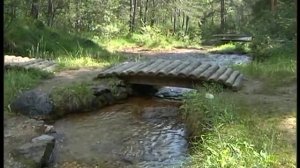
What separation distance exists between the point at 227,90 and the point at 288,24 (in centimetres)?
351

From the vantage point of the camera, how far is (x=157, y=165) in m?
4.11

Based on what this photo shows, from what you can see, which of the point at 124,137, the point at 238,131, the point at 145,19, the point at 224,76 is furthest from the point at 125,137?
the point at 145,19

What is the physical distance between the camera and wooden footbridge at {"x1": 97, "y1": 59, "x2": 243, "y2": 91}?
6.77 meters

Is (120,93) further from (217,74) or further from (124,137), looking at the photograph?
(124,137)

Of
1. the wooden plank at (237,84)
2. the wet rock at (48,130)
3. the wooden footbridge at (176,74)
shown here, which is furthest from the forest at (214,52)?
the wet rock at (48,130)

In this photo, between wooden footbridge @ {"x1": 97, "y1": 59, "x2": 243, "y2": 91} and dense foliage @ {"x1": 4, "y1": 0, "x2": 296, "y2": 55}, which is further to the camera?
dense foliage @ {"x1": 4, "y1": 0, "x2": 296, "y2": 55}

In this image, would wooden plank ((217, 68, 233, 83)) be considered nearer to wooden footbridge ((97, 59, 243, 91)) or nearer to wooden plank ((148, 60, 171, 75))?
wooden footbridge ((97, 59, 243, 91))

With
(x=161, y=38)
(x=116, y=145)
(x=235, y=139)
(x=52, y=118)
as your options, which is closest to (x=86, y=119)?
(x=52, y=118)

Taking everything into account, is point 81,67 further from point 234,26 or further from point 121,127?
point 234,26

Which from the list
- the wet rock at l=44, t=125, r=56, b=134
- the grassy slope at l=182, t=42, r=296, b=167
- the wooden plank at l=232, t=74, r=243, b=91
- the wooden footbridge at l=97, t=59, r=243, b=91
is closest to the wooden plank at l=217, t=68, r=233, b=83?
the wooden footbridge at l=97, t=59, r=243, b=91

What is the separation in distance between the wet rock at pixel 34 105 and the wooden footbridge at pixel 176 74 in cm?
176

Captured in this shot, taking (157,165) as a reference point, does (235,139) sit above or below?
above

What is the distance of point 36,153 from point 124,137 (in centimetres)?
144

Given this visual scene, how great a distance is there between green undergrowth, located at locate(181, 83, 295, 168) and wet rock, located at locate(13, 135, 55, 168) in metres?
1.35
